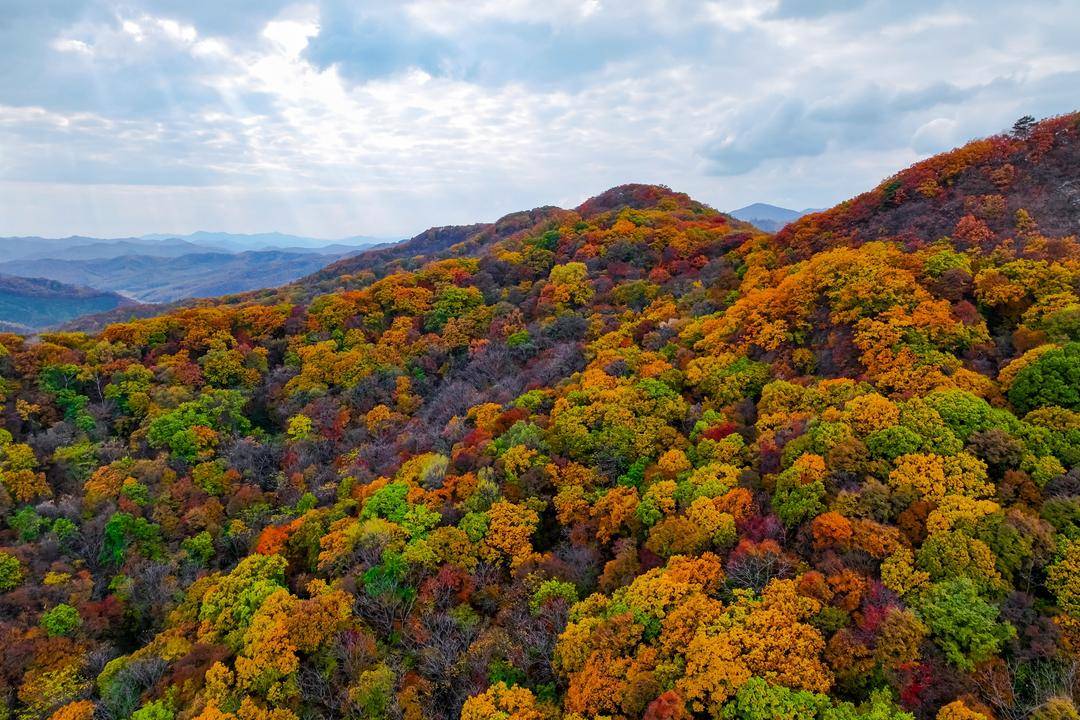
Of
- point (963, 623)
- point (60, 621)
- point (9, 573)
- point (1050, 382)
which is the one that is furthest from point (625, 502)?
point (9, 573)

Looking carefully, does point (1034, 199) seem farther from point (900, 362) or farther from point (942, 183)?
point (900, 362)

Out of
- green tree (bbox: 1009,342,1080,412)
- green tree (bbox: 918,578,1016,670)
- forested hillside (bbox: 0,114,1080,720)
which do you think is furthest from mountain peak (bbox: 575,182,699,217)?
green tree (bbox: 918,578,1016,670)

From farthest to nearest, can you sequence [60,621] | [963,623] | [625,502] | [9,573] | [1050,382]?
1. [9,573]
2. [60,621]
3. [625,502]
4. [1050,382]
5. [963,623]

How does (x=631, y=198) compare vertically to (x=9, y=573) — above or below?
above

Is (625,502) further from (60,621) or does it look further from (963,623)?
(60,621)

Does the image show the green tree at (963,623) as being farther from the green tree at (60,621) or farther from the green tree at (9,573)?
the green tree at (9,573)

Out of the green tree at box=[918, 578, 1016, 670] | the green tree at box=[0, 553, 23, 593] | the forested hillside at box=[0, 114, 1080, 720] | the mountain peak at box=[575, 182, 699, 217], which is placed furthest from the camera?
the mountain peak at box=[575, 182, 699, 217]

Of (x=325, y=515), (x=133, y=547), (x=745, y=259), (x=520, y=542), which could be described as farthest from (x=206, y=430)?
(x=745, y=259)

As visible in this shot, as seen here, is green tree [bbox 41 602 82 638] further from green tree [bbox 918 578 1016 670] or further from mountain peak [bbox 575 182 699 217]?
mountain peak [bbox 575 182 699 217]
